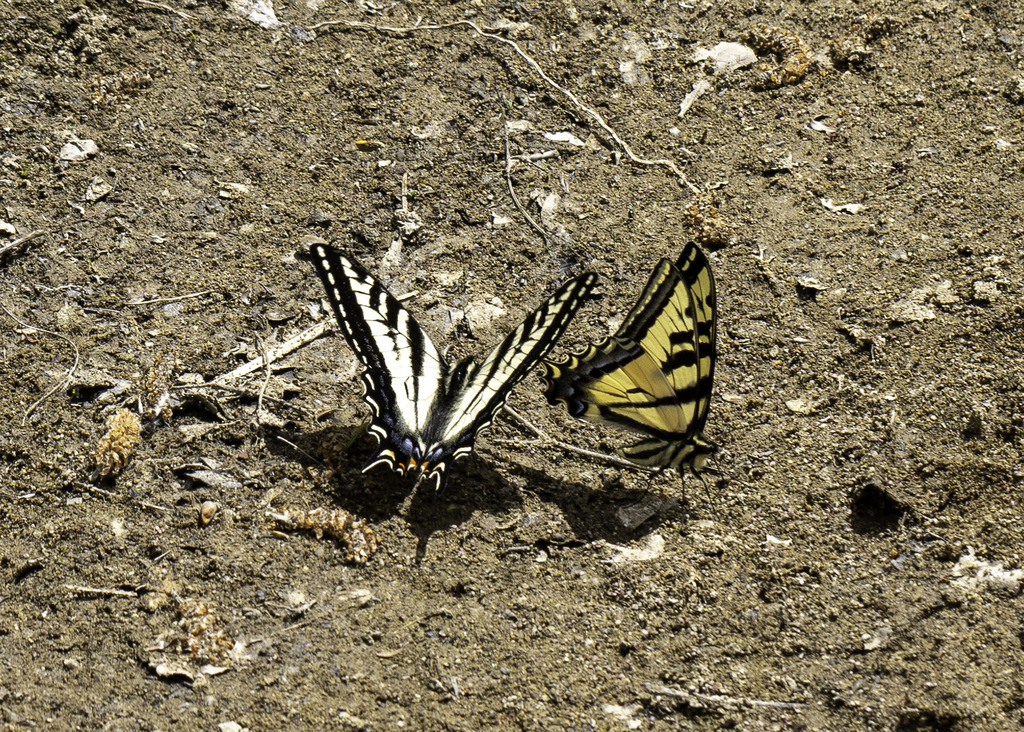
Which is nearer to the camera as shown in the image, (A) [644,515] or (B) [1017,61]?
(A) [644,515]

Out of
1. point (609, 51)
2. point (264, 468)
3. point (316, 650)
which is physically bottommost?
point (316, 650)

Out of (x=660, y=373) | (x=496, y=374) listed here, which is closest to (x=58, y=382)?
(x=496, y=374)

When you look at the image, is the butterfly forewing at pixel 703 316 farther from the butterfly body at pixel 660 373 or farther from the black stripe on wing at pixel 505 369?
the black stripe on wing at pixel 505 369

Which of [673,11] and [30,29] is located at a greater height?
[673,11]

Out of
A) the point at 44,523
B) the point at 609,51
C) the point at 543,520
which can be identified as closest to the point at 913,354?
the point at 543,520

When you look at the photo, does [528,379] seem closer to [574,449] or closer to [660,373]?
[574,449]

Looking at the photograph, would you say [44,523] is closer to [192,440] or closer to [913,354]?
[192,440]

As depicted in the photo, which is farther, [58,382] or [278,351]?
[278,351]

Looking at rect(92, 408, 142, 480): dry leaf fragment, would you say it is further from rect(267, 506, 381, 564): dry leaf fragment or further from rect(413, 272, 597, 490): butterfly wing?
rect(413, 272, 597, 490): butterfly wing
